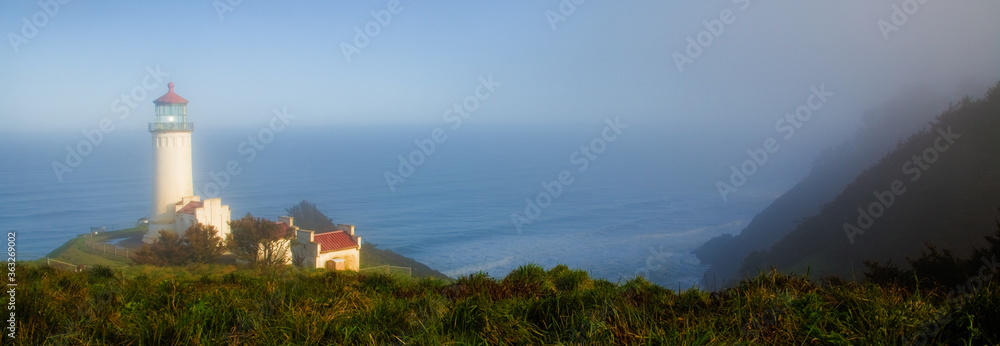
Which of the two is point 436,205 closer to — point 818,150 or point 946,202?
point 818,150

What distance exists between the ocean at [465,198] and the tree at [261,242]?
646 inches

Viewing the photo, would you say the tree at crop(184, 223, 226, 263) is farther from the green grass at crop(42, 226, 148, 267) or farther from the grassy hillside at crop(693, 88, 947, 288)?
the grassy hillside at crop(693, 88, 947, 288)

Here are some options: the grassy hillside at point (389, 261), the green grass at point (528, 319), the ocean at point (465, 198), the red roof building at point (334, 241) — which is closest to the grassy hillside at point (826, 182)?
the ocean at point (465, 198)

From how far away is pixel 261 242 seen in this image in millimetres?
27062

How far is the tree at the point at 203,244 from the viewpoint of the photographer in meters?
28.2

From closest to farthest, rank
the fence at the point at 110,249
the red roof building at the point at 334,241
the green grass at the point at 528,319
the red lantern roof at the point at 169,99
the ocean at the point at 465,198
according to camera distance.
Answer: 1. the green grass at the point at 528,319
2. the red roof building at the point at 334,241
3. the fence at the point at 110,249
4. the red lantern roof at the point at 169,99
5. the ocean at the point at 465,198

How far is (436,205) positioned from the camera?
93.6m

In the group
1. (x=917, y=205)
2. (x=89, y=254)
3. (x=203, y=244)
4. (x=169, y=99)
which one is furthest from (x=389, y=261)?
(x=917, y=205)

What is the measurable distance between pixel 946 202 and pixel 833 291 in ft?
106

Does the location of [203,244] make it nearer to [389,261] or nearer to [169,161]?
[169,161]

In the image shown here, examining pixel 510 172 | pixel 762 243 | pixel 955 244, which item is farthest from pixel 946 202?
pixel 510 172

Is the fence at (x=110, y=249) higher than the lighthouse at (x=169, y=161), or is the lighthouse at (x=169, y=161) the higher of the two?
the lighthouse at (x=169, y=161)

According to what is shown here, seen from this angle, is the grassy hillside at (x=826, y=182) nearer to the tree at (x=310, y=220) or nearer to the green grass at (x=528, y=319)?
the tree at (x=310, y=220)

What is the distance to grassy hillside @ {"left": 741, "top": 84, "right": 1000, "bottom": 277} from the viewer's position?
28531mm
